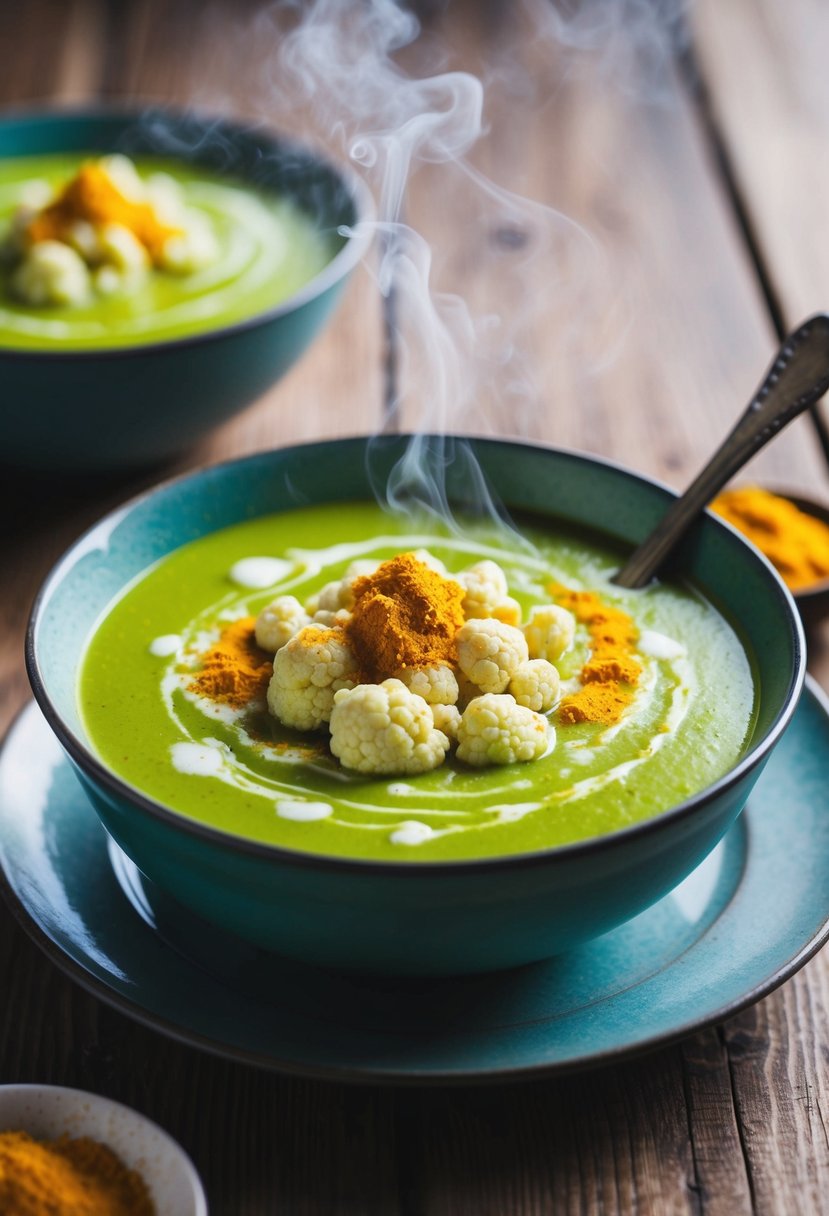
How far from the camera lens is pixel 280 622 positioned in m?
1.80

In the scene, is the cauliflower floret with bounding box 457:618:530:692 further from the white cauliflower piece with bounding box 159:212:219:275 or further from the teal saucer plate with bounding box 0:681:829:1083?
the white cauliflower piece with bounding box 159:212:219:275

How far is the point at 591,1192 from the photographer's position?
4.87 ft

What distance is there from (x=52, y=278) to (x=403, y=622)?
A: 138 cm

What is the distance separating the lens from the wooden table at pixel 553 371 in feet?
4.97

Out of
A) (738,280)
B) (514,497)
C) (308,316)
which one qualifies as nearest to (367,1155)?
(514,497)

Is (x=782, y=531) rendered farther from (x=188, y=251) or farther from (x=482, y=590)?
(x=188, y=251)

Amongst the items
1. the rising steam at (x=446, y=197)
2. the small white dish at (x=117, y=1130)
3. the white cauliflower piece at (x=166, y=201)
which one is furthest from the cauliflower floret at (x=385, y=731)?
the white cauliflower piece at (x=166, y=201)

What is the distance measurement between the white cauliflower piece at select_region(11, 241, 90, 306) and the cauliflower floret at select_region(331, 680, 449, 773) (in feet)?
4.65

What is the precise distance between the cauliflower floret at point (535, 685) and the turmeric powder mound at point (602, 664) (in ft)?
0.09

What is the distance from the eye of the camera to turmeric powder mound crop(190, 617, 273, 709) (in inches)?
70.0

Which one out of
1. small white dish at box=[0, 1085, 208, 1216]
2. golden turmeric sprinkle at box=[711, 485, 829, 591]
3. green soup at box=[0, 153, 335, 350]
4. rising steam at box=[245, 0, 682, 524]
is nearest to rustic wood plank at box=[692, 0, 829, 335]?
rising steam at box=[245, 0, 682, 524]

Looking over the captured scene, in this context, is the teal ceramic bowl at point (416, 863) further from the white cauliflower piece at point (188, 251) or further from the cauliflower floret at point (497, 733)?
the white cauliflower piece at point (188, 251)

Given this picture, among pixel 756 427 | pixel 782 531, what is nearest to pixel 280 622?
pixel 756 427

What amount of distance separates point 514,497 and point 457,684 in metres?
0.58
